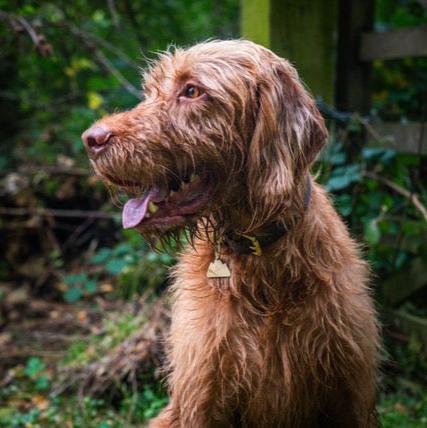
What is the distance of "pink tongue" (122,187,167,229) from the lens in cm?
229

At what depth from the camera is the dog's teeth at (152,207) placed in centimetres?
232

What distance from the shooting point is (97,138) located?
2.20 meters

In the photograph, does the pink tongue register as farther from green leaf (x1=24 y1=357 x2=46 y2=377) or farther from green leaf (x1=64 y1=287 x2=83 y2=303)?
green leaf (x1=64 y1=287 x2=83 y2=303)

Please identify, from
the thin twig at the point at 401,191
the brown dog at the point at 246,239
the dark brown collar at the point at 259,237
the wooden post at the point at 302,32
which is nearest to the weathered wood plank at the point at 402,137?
the thin twig at the point at 401,191

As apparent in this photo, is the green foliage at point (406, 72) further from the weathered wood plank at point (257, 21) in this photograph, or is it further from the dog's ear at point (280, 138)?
the dog's ear at point (280, 138)

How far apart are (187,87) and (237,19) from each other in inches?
236

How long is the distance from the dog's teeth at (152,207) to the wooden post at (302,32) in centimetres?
157

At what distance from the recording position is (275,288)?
7.93 feet

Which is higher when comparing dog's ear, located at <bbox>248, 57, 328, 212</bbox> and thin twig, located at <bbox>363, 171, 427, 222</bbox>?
dog's ear, located at <bbox>248, 57, 328, 212</bbox>

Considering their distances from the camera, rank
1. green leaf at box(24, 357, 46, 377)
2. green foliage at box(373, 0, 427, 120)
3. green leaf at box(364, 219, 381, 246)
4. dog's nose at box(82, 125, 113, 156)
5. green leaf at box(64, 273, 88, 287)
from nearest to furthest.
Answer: dog's nose at box(82, 125, 113, 156)
green leaf at box(364, 219, 381, 246)
green leaf at box(24, 357, 46, 377)
green foliage at box(373, 0, 427, 120)
green leaf at box(64, 273, 88, 287)

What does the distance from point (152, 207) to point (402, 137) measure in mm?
2097

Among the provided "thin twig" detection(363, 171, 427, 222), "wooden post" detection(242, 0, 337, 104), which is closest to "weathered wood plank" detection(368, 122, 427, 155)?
"thin twig" detection(363, 171, 427, 222)

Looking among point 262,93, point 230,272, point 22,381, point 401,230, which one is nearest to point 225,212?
point 230,272

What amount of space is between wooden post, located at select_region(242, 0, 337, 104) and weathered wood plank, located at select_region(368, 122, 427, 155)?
36 centimetres
